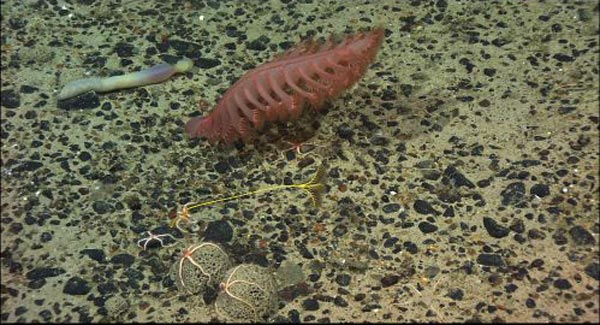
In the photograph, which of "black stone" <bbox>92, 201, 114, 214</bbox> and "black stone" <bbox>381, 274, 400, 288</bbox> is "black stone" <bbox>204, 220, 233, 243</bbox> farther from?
"black stone" <bbox>381, 274, 400, 288</bbox>

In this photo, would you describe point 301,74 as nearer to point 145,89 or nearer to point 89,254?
point 145,89

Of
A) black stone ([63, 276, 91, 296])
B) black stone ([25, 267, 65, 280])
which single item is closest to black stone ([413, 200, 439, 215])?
black stone ([63, 276, 91, 296])

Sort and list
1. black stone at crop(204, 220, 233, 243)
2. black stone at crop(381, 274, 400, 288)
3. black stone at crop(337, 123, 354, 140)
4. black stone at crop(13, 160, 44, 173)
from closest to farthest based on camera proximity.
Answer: black stone at crop(381, 274, 400, 288), black stone at crop(204, 220, 233, 243), black stone at crop(13, 160, 44, 173), black stone at crop(337, 123, 354, 140)

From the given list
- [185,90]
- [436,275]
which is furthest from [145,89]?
[436,275]

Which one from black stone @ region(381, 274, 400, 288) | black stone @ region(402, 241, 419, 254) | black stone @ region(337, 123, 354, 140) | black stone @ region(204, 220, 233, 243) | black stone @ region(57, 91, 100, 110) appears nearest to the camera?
black stone @ region(381, 274, 400, 288)

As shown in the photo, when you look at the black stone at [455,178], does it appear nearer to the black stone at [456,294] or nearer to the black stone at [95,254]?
the black stone at [456,294]

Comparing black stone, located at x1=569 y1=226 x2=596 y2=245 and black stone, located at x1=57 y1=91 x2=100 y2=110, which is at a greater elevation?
black stone, located at x1=569 y1=226 x2=596 y2=245

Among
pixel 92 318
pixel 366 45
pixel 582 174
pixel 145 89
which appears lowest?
pixel 92 318
